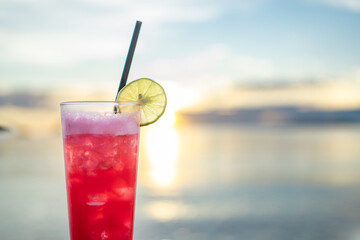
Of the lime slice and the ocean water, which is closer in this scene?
the lime slice

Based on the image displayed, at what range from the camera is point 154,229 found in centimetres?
479

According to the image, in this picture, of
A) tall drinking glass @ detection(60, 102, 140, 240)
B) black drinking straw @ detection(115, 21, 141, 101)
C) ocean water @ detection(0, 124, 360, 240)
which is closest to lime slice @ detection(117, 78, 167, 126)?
black drinking straw @ detection(115, 21, 141, 101)

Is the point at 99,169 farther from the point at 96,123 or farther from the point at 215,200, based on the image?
the point at 215,200

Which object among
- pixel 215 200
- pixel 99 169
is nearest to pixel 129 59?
pixel 99 169

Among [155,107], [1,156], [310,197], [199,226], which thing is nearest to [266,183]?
[310,197]

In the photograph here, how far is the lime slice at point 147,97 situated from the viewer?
252 centimetres

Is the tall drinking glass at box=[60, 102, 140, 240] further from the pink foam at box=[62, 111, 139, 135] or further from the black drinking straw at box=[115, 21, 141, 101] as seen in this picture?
the black drinking straw at box=[115, 21, 141, 101]

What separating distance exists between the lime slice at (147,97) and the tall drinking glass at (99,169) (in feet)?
0.46

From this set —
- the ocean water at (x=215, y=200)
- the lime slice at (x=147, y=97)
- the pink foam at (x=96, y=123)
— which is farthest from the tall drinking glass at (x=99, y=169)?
the ocean water at (x=215, y=200)

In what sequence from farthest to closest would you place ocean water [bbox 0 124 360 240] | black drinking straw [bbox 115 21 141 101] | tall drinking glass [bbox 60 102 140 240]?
ocean water [bbox 0 124 360 240]
black drinking straw [bbox 115 21 141 101]
tall drinking glass [bbox 60 102 140 240]

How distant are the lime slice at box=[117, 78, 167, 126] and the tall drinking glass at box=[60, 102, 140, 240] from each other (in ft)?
0.46

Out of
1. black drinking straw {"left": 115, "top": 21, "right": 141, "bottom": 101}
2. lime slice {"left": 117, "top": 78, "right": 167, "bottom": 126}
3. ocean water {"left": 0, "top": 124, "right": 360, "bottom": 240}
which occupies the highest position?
black drinking straw {"left": 115, "top": 21, "right": 141, "bottom": 101}

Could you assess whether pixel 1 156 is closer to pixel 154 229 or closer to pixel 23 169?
pixel 23 169

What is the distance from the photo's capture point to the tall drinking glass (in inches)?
92.4
